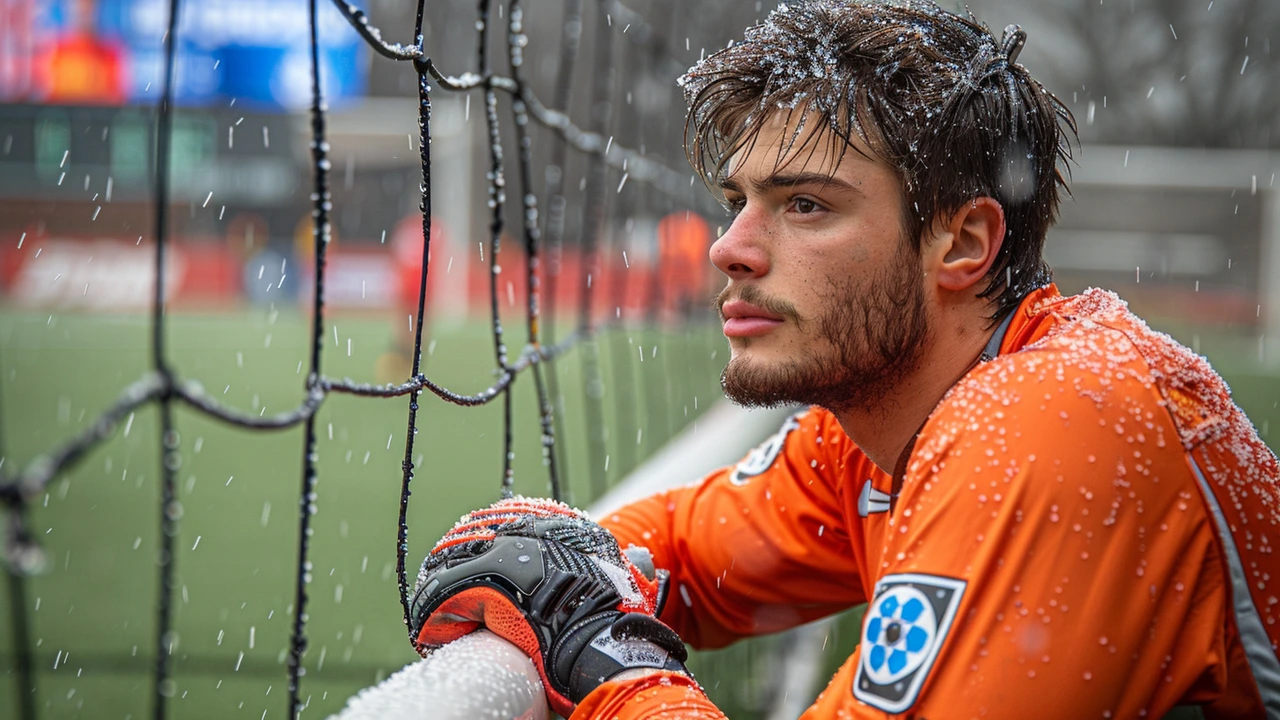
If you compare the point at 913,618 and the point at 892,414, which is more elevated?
the point at 892,414

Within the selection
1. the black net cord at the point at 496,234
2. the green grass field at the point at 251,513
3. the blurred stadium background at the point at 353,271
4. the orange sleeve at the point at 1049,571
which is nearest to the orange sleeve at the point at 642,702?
the orange sleeve at the point at 1049,571

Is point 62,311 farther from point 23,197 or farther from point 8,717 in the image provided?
point 8,717

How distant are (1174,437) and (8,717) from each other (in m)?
2.63

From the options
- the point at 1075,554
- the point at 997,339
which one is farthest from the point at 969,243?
the point at 1075,554

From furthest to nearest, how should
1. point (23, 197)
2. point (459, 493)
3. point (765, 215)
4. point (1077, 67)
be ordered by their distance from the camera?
point (1077, 67), point (23, 197), point (459, 493), point (765, 215)

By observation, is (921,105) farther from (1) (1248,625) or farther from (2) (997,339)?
(1) (1248,625)

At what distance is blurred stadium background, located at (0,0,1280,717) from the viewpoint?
3.69 m

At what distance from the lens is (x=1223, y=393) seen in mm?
1281

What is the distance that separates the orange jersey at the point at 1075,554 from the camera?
3.50 ft

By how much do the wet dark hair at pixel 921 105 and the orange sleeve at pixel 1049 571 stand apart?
0.31 metres

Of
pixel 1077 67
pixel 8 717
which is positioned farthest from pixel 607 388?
pixel 1077 67

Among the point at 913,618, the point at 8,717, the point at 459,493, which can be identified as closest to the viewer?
the point at 913,618

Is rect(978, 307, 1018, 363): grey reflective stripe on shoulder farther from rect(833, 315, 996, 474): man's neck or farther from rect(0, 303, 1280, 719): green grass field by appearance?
rect(0, 303, 1280, 719): green grass field

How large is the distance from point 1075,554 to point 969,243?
481 millimetres
